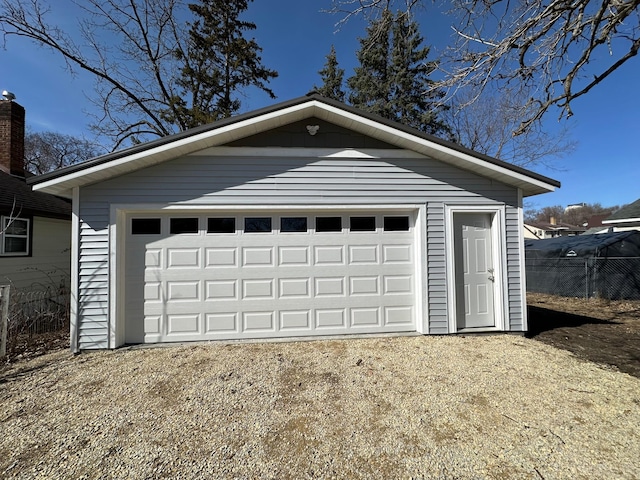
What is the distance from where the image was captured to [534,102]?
634 centimetres

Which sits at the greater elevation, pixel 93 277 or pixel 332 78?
pixel 332 78

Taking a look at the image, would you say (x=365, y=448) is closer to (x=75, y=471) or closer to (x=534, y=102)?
(x=75, y=471)

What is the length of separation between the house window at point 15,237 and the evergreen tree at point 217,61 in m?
7.21

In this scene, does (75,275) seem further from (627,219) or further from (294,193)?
(627,219)

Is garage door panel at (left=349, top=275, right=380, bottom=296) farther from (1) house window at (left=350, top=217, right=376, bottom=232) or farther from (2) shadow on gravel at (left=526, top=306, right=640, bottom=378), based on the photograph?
(2) shadow on gravel at (left=526, top=306, right=640, bottom=378)

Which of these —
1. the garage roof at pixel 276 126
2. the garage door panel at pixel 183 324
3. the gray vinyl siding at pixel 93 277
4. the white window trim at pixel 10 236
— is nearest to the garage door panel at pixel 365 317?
the garage door panel at pixel 183 324

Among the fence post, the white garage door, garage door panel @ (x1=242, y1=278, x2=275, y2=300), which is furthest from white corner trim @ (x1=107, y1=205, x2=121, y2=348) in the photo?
garage door panel @ (x1=242, y1=278, x2=275, y2=300)

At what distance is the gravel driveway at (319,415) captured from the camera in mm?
2357

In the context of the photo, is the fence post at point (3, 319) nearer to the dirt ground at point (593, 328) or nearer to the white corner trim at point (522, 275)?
the white corner trim at point (522, 275)

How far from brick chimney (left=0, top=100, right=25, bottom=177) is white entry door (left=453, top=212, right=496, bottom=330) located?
43.4 feet

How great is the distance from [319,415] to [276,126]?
451cm

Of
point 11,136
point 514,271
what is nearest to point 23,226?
point 11,136

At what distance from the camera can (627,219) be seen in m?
15.8

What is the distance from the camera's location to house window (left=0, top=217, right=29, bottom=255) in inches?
289
